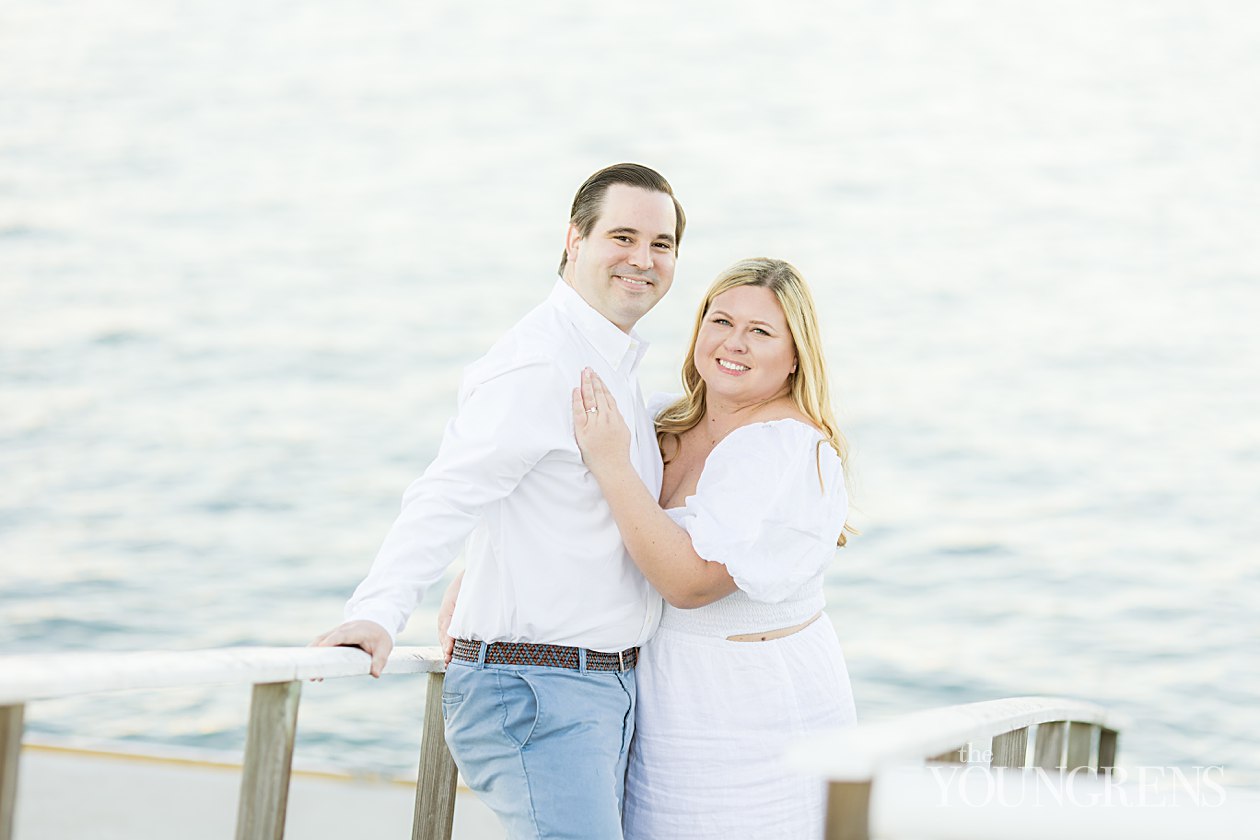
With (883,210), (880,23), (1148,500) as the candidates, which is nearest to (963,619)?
(1148,500)

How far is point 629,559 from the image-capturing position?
244cm

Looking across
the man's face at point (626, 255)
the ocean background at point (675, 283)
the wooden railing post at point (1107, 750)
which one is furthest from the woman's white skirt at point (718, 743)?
the ocean background at point (675, 283)

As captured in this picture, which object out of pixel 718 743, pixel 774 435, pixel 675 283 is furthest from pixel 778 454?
pixel 675 283

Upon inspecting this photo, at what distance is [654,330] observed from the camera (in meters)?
14.5

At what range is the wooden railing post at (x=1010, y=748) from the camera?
2367 mm

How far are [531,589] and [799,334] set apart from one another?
29.6 inches

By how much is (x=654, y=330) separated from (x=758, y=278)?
11754 millimetres

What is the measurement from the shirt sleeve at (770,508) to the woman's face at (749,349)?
0.12 metres

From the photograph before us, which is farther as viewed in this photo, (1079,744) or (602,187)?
(1079,744)

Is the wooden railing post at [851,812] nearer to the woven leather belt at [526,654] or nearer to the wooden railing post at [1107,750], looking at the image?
the woven leather belt at [526,654]

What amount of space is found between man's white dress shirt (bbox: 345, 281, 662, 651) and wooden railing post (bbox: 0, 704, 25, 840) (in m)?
0.90

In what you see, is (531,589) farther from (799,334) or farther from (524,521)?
(799,334)

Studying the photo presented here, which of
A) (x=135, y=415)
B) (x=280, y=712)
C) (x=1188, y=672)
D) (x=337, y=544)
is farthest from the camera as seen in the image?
(x=135, y=415)

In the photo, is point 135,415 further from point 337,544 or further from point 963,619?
point 963,619
